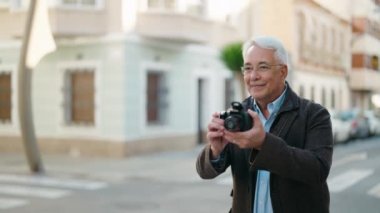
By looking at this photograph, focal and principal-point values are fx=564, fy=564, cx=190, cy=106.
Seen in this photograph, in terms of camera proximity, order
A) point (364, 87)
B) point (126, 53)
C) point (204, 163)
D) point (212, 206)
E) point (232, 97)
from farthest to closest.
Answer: point (364, 87) < point (232, 97) < point (126, 53) < point (212, 206) < point (204, 163)

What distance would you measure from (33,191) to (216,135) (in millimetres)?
8913

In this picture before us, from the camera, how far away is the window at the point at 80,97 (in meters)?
17.1

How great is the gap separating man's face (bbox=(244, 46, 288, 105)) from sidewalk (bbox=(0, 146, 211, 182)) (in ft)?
32.5

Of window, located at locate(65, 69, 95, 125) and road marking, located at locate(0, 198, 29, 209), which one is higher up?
window, located at locate(65, 69, 95, 125)

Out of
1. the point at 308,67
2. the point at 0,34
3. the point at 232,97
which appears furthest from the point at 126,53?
the point at 308,67

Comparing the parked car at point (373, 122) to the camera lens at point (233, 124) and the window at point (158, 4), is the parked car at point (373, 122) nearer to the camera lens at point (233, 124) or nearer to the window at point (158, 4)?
the window at point (158, 4)

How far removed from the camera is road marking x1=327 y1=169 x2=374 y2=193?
10.6 meters

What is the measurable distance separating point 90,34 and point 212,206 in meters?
9.20

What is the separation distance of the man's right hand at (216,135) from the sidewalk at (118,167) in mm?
9924

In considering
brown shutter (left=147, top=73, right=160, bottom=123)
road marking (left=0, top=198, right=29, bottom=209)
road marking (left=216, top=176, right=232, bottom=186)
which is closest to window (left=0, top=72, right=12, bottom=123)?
brown shutter (left=147, top=73, right=160, bottom=123)

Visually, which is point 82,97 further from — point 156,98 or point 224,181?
point 224,181

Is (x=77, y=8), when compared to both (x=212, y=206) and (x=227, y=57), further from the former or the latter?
(x=212, y=206)

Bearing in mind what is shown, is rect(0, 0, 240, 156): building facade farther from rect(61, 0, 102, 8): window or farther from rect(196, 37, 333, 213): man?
rect(196, 37, 333, 213): man

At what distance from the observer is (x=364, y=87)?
30.0m
